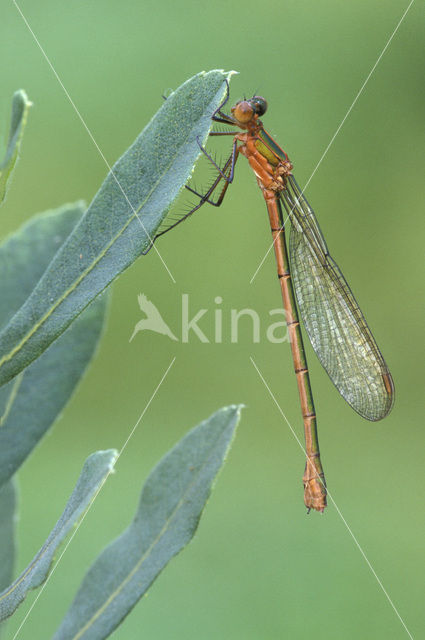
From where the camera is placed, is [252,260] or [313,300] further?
[252,260]

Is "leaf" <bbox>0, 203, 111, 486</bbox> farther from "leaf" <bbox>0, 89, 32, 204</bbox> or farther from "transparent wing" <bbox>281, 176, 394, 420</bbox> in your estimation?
"transparent wing" <bbox>281, 176, 394, 420</bbox>

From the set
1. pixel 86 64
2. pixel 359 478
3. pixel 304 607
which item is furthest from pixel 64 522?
pixel 86 64

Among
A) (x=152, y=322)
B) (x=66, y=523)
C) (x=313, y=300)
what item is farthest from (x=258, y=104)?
(x=152, y=322)

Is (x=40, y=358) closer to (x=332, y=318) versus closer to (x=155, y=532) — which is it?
(x=155, y=532)

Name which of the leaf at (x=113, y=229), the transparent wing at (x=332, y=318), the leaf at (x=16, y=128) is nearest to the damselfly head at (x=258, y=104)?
the transparent wing at (x=332, y=318)

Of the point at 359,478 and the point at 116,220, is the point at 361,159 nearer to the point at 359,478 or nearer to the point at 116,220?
the point at 359,478
